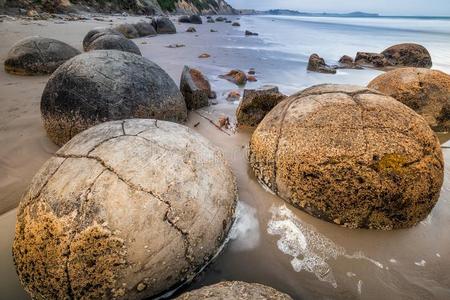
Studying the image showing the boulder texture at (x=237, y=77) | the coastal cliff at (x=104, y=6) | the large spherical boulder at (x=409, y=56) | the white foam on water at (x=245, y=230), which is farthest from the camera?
the coastal cliff at (x=104, y=6)

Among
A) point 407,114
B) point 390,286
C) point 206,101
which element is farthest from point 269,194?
point 206,101

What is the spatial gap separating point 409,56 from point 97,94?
12.2m

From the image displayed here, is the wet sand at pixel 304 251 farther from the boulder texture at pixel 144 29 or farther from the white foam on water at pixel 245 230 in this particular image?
the boulder texture at pixel 144 29

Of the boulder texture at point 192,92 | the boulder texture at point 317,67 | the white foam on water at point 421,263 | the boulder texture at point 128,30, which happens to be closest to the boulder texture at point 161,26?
the boulder texture at point 128,30

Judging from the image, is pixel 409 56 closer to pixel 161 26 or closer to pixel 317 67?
pixel 317 67

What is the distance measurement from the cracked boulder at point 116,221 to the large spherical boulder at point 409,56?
39.6 ft

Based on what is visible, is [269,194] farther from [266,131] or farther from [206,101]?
[206,101]

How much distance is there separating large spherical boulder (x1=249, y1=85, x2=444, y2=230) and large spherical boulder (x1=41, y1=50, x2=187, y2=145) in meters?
1.62

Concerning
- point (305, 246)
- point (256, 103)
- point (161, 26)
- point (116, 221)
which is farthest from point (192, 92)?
point (161, 26)

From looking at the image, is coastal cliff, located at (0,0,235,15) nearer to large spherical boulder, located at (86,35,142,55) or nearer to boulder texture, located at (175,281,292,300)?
large spherical boulder, located at (86,35,142,55)

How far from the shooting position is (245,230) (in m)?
2.44

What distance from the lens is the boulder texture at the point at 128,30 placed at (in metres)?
13.5

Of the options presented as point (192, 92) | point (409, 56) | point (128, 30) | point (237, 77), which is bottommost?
point (237, 77)

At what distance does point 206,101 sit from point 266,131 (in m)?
2.37
